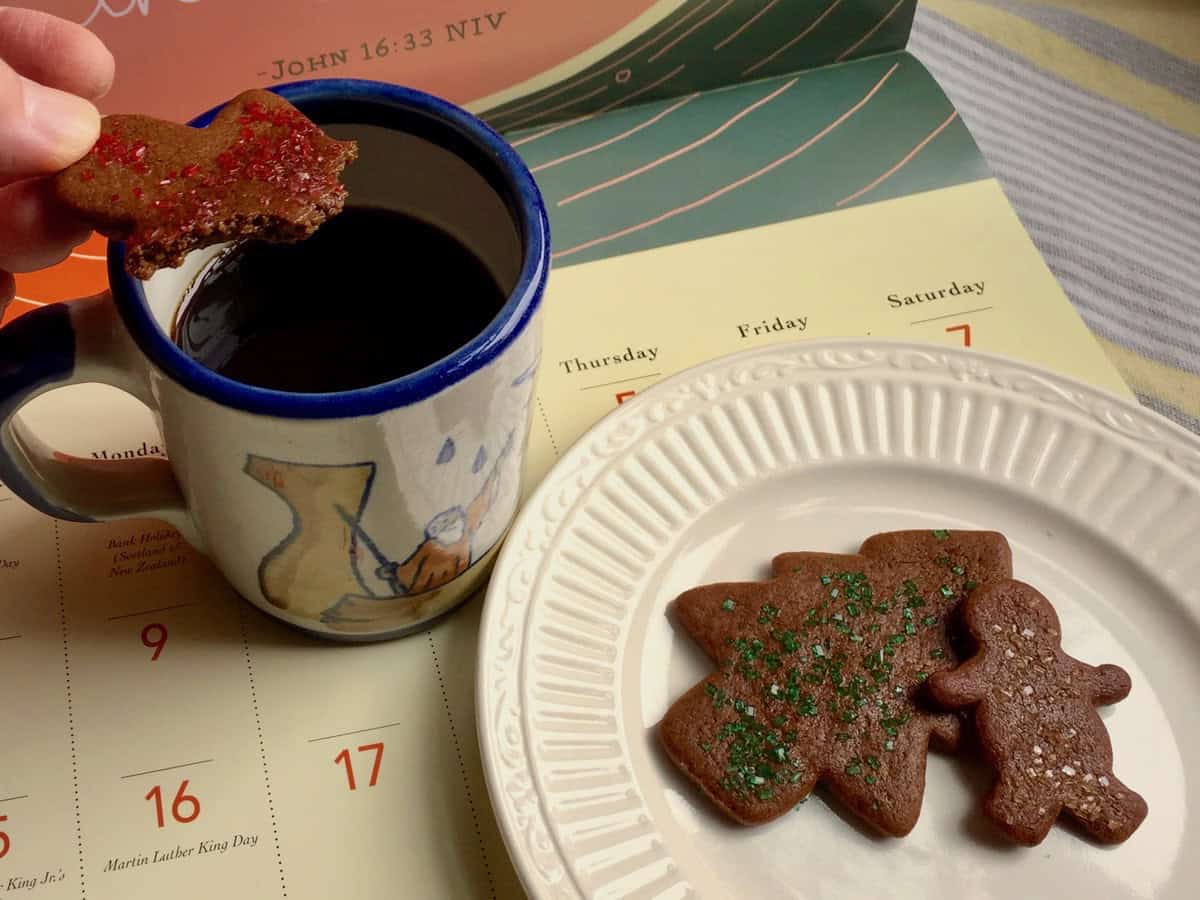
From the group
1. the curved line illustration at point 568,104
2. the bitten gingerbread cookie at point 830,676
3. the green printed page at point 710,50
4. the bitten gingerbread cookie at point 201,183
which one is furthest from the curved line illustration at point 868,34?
the bitten gingerbread cookie at point 201,183

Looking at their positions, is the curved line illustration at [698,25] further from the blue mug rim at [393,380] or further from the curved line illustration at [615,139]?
the blue mug rim at [393,380]

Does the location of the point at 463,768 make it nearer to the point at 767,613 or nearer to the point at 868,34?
the point at 767,613

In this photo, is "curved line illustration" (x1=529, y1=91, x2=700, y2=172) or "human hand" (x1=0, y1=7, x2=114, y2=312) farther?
"curved line illustration" (x1=529, y1=91, x2=700, y2=172)

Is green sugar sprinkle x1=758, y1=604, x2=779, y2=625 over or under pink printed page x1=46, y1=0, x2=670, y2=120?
under

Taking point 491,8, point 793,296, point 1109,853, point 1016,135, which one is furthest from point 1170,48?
point 1109,853

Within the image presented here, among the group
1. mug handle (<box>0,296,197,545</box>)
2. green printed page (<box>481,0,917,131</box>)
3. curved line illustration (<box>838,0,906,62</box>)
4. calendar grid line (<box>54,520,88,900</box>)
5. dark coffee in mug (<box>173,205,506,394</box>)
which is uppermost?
curved line illustration (<box>838,0,906,62</box>)

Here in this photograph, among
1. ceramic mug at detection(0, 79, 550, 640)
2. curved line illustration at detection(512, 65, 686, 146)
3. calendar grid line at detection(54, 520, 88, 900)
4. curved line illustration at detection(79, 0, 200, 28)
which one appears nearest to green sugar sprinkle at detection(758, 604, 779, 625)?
ceramic mug at detection(0, 79, 550, 640)

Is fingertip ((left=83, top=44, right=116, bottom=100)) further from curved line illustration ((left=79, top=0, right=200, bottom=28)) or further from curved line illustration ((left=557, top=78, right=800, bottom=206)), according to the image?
curved line illustration ((left=557, top=78, right=800, bottom=206))
